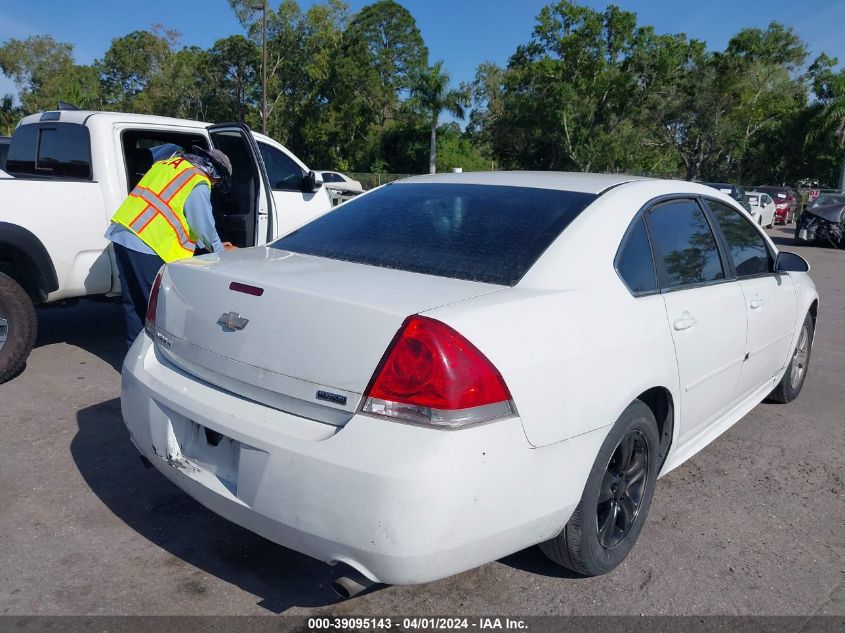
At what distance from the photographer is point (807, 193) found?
36.5 metres

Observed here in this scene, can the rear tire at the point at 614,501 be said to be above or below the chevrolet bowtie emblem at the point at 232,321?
below

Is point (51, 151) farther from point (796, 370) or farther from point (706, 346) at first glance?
point (796, 370)

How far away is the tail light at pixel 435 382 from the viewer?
2.22 metres

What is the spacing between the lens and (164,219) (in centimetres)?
463

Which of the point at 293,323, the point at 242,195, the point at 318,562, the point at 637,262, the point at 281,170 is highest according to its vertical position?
the point at 281,170

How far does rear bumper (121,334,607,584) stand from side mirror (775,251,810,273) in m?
2.46

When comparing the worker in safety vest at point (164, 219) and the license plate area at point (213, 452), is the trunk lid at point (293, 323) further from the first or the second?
the worker in safety vest at point (164, 219)

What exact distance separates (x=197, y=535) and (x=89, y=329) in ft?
14.1

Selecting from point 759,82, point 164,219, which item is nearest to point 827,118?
point 759,82

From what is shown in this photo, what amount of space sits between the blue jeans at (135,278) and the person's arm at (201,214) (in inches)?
12.6

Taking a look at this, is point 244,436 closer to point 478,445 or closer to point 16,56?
point 478,445

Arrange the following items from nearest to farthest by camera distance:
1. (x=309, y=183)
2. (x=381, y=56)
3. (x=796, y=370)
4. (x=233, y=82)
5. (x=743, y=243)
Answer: (x=743, y=243), (x=796, y=370), (x=309, y=183), (x=381, y=56), (x=233, y=82)

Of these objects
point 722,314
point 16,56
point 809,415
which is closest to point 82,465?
point 722,314

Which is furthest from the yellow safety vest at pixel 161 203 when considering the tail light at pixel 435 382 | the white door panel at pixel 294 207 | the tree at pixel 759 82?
the tree at pixel 759 82
